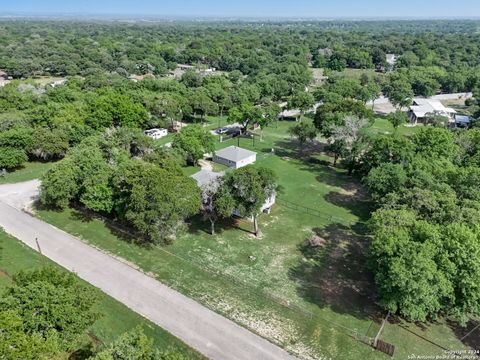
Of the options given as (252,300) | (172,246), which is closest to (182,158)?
(172,246)

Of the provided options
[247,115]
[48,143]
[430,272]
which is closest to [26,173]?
[48,143]

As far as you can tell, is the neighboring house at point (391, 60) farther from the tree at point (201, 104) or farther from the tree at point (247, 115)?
the tree at point (247, 115)

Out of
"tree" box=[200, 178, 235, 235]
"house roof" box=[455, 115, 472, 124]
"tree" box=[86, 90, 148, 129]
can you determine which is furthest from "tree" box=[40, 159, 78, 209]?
"house roof" box=[455, 115, 472, 124]

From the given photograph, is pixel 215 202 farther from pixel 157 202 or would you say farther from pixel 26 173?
pixel 26 173

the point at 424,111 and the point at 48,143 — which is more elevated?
the point at 424,111

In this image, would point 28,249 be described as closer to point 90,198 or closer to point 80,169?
point 90,198

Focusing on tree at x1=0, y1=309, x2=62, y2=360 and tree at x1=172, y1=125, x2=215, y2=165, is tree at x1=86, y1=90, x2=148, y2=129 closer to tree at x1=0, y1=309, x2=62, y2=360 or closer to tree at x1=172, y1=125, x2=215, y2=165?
tree at x1=172, y1=125, x2=215, y2=165
